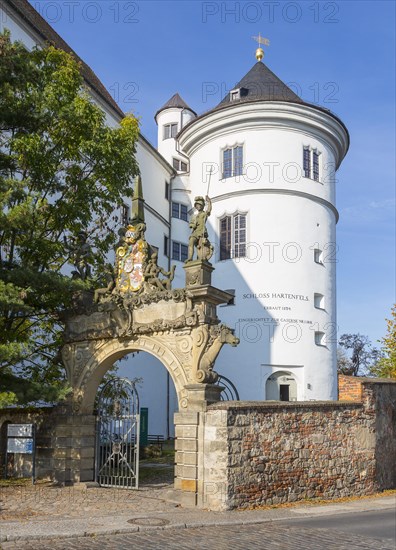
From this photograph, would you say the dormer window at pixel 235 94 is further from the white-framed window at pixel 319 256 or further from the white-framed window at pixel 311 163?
the white-framed window at pixel 319 256

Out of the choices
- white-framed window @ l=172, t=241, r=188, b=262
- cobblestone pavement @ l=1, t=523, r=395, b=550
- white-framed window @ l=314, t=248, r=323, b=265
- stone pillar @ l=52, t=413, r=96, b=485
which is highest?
white-framed window @ l=172, t=241, r=188, b=262

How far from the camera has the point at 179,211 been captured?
38188 millimetres

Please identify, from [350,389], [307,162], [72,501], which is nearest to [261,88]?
[307,162]

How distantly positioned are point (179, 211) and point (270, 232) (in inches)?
277

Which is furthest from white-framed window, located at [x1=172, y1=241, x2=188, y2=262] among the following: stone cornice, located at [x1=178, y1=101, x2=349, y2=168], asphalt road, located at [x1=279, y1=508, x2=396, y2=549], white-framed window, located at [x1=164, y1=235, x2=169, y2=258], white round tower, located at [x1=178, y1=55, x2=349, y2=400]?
asphalt road, located at [x1=279, y1=508, x2=396, y2=549]

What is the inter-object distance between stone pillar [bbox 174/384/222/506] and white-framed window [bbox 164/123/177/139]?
103 feet

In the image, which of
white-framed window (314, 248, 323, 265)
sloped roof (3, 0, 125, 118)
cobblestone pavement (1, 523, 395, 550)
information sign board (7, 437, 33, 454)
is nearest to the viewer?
cobblestone pavement (1, 523, 395, 550)

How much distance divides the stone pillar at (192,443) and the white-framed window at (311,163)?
2142cm

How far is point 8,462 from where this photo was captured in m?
17.8

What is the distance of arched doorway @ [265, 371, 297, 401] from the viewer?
105ft

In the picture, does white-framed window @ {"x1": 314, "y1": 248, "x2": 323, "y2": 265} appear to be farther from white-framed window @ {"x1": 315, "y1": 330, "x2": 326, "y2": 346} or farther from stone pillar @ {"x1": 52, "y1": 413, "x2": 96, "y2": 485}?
stone pillar @ {"x1": 52, "y1": 413, "x2": 96, "y2": 485}

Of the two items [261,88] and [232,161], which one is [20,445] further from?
[261,88]

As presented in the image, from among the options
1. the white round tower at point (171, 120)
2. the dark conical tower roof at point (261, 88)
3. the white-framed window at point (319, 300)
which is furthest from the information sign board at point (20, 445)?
the white round tower at point (171, 120)

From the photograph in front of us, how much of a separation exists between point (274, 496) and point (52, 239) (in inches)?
328
